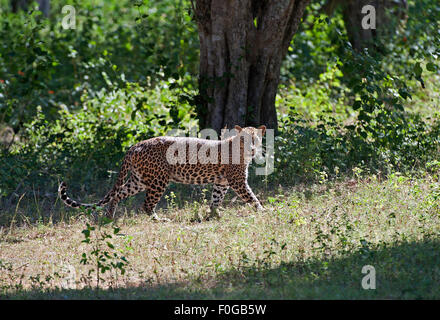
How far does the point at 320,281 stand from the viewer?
667cm

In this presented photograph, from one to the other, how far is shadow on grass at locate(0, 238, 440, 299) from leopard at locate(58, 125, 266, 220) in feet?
8.11

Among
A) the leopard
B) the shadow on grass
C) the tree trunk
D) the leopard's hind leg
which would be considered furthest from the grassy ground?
the tree trunk

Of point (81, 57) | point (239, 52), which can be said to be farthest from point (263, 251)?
point (81, 57)

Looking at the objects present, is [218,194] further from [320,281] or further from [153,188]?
[320,281]

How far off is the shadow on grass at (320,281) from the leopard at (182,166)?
2.47m

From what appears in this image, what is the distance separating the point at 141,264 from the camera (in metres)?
7.63

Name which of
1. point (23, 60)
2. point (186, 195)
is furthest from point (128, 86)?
point (186, 195)

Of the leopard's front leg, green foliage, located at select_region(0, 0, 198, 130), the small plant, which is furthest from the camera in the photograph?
green foliage, located at select_region(0, 0, 198, 130)

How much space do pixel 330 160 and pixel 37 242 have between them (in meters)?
4.74

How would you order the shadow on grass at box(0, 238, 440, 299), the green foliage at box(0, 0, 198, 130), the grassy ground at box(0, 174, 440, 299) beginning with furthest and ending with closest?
the green foliage at box(0, 0, 198, 130)
the grassy ground at box(0, 174, 440, 299)
the shadow on grass at box(0, 238, 440, 299)

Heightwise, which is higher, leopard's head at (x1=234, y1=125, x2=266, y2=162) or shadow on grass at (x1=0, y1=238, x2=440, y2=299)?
leopard's head at (x1=234, y1=125, x2=266, y2=162)

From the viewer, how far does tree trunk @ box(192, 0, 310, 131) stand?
11.5m

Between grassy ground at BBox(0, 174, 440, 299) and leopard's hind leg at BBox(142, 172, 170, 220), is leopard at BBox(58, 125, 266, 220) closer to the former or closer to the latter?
leopard's hind leg at BBox(142, 172, 170, 220)
